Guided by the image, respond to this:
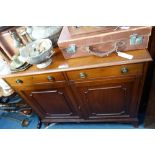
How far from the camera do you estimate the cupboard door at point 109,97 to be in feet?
3.77

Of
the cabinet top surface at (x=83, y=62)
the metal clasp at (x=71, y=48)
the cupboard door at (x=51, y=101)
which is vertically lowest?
the cupboard door at (x=51, y=101)

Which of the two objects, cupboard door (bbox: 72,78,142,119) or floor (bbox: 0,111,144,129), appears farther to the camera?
floor (bbox: 0,111,144,129)

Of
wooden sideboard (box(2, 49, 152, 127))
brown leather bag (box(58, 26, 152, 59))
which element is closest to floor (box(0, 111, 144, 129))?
wooden sideboard (box(2, 49, 152, 127))

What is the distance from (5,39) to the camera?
4.65 ft

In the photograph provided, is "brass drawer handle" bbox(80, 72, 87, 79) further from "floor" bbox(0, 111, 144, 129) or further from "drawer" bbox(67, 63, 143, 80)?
"floor" bbox(0, 111, 144, 129)

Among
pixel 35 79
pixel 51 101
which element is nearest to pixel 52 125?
pixel 51 101

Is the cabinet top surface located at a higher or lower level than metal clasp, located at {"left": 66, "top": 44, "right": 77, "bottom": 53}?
lower

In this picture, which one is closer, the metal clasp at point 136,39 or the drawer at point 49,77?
the metal clasp at point 136,39

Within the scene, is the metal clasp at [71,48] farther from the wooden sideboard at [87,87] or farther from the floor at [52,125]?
the floor at [52,125]

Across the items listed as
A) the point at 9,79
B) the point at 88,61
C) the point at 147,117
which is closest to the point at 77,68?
the point at 88,61

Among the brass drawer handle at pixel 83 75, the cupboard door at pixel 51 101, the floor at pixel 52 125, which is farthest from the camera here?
the floor at pixel 52 125

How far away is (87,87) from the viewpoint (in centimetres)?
119

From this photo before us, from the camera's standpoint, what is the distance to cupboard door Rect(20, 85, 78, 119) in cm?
128

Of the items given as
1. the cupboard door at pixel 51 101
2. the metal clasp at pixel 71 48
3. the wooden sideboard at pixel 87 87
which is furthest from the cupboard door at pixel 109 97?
the metal clasp at pixel 71 48
